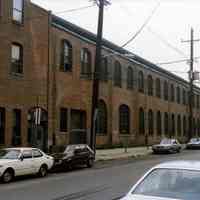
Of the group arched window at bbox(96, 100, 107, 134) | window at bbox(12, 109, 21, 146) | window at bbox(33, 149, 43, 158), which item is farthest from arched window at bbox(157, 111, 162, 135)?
window at bbox(33, 149, 43, 158)

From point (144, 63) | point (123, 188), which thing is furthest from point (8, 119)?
point (144, 63)

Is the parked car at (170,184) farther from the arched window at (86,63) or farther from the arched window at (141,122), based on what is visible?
the arched window at (141,122)

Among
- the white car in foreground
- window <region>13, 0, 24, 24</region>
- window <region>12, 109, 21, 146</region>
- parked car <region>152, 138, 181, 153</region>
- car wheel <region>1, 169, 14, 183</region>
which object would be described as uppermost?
A: window <region>13, 0, 24, 24</region>

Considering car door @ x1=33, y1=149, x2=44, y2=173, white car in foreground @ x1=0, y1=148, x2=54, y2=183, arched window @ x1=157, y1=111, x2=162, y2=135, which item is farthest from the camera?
arched window @ x1=157, y1=111, x2=162, y2=135

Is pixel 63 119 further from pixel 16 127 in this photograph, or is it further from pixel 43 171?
pixel 43 171

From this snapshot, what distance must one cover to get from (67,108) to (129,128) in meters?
14.7

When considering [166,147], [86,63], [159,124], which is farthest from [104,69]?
[159,124]

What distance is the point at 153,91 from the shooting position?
6003 centimetres

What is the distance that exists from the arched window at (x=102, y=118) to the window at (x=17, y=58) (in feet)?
45.4

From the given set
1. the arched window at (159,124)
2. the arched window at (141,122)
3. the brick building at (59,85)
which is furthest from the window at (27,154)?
the arched window at (159,124)

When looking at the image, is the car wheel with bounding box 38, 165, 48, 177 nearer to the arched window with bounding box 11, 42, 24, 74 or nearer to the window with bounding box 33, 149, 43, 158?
the window with bounding box 33, 149, 43, 158

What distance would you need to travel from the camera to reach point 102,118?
46.2 m

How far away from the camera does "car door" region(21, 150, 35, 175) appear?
815 inches

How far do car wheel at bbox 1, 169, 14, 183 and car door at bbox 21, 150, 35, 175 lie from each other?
0.73m
